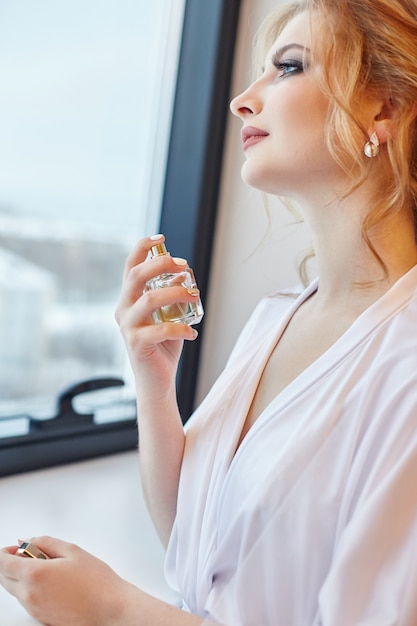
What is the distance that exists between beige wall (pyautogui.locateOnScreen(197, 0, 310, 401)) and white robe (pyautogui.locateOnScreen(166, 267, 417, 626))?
0.64m

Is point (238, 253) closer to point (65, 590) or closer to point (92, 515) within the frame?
point (92, 515)

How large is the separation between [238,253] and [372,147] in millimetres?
729

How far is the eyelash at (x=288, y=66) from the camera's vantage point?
1.02 m

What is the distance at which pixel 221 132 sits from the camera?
66.9 inches

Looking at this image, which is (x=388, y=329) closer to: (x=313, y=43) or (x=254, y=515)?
(x=254, y=515)

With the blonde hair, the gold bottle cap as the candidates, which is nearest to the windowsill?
the gold bottle cap

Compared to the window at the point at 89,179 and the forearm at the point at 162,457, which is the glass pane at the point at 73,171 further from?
the forearm at the point at 162,457

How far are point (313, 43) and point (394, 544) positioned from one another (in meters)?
0.66

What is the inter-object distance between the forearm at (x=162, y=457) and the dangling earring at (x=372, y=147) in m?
0.46

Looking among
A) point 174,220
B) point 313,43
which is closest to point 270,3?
point 174,220

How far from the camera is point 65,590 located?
0.85 meters

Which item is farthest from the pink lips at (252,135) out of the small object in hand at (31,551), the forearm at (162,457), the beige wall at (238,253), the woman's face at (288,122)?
the small object in hand at (31,551)

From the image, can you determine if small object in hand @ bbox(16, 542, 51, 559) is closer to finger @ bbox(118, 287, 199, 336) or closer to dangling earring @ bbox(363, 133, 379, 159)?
finger @ bbox(118, 287, 199, 336)

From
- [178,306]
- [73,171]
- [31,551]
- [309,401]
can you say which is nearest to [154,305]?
[178,306]
